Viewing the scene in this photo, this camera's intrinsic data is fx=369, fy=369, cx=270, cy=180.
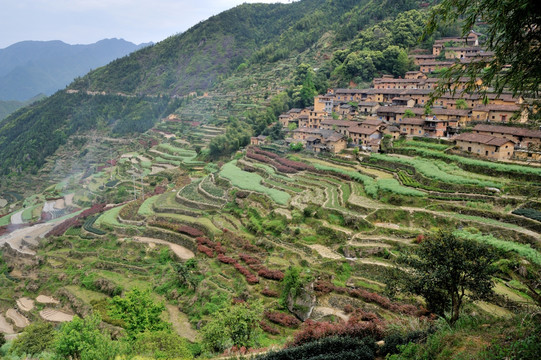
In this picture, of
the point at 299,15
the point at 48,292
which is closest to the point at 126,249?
the point at 48,292

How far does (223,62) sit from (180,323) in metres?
101

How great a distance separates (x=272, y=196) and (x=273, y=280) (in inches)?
422

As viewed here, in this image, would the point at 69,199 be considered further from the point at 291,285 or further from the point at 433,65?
the point at 433,65

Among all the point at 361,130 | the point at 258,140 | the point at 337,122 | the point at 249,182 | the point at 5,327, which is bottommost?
the point at 5,327

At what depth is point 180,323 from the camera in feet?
73.0

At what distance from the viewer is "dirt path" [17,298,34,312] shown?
28.6m

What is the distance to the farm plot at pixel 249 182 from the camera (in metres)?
32.3

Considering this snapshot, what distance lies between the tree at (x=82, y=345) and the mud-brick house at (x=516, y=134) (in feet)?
102

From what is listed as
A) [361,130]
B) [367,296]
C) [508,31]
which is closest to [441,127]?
[361,130]

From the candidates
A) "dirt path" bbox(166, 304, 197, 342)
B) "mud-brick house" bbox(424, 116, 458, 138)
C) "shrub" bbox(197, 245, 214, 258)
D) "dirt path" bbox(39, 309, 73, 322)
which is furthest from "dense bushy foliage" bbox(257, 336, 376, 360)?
"mud-brick house" bbox(424, 116, 458, 138)

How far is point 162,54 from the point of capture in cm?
12400

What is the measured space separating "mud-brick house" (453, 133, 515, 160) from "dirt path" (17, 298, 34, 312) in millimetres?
37910

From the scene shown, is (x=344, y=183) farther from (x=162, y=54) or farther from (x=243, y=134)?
(x=162, y=54)

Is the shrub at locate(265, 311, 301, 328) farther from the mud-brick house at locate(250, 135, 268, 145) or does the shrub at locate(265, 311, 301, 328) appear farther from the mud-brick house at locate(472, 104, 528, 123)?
the mud-brick house at locate(250, 135, 268, 145)
